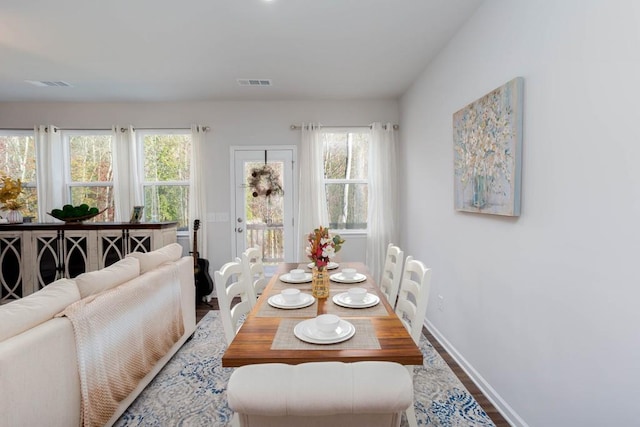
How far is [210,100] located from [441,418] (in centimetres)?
428

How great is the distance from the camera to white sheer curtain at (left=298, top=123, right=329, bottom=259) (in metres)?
4.39

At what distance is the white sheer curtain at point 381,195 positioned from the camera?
4375 millimetres

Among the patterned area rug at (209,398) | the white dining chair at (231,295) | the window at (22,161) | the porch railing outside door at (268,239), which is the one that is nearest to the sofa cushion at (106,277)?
the white dining chair at (231,295)

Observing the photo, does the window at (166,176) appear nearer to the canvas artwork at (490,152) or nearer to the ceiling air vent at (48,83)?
the ceiling air vent at (48,83)

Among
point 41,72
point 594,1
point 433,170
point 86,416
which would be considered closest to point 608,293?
point 594,1

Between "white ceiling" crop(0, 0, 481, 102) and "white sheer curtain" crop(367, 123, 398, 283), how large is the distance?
0.62 m

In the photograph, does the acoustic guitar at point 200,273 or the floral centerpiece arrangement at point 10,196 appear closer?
the floral centerpiece arrangement at point 10,196

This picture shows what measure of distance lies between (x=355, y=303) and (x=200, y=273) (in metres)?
2.92

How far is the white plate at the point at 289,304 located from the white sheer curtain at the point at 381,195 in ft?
8.61

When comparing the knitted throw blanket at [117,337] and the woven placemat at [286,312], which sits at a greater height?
the woven placemat at [286,312]

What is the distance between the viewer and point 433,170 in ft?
10.6

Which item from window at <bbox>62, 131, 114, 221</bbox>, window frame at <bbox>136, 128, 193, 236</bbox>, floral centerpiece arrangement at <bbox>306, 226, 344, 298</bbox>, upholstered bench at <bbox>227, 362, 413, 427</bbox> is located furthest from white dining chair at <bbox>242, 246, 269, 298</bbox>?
window at <bbox>62, 131, 114, 221</bbox>

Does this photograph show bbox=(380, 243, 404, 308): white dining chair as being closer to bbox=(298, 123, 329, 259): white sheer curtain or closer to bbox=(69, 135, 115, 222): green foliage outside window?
bbox=(298, 123, 329, 259): white sheer curtain

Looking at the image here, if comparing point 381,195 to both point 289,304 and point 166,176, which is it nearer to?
point 289,304
